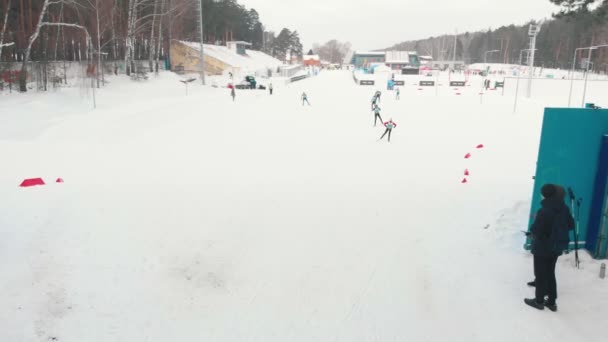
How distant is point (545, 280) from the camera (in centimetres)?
508

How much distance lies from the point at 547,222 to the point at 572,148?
1697mm

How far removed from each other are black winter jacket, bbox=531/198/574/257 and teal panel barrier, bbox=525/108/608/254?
1306 mm

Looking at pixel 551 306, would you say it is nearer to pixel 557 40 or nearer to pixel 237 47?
pixel 237 47

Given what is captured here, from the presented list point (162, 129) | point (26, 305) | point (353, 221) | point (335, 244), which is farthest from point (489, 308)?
point (162, 129)

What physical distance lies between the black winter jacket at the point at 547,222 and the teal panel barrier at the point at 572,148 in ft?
4.29

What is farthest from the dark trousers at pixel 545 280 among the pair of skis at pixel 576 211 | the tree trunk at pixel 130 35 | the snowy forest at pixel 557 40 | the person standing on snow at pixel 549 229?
the tree trunk at pixel 130 35

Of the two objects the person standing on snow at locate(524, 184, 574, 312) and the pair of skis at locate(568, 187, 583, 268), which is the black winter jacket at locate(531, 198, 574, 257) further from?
the pair of skis at locate(568, 187, 583, 268)

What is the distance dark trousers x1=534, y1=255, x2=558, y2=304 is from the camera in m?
5.01

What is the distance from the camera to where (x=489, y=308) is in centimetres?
525

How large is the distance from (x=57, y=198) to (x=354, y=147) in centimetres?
→ 938

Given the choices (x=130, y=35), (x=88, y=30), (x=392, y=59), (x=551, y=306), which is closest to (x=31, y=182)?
(x=551, y=306)

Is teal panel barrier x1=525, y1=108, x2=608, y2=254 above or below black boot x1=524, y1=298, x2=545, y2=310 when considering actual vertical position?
above

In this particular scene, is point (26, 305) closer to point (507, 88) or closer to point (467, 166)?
point (467, 166)

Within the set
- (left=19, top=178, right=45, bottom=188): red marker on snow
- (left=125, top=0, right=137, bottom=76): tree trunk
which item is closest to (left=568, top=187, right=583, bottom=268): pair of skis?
(left=19, top=178, right=45, bottom=188): red marker on snow
